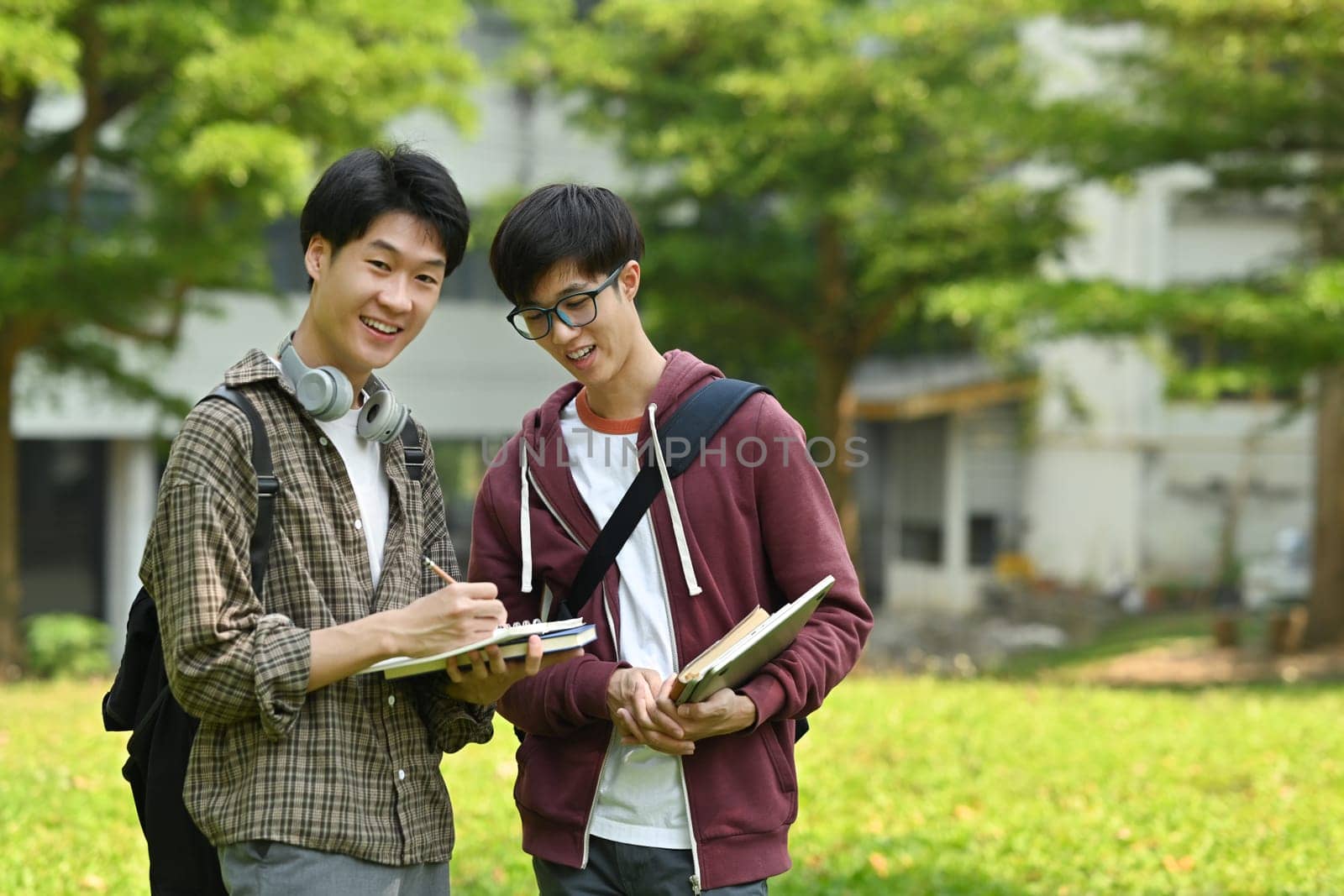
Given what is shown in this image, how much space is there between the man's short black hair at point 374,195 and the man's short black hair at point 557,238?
138mm

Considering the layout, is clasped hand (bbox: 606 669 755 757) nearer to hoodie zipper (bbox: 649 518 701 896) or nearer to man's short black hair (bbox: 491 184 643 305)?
hoodie zipper (bbox: 649 518 701 896)

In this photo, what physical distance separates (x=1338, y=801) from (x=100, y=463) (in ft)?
45.2

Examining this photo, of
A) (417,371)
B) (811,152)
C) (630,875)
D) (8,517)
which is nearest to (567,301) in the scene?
(630,875)

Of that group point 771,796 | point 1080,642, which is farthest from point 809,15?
point 771,796

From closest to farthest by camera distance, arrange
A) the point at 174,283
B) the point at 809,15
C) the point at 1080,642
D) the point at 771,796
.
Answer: the point at 771,796 → the point at 174,283 → the point at 809,15 → the point at 1080,642

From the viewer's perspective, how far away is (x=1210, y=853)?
517cm

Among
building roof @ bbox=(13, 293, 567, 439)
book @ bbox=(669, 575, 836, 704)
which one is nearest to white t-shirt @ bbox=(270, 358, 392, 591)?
book @ bbox=(669, 575, 836, 704)

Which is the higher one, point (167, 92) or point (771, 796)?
point (167, 92)

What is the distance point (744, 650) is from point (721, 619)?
0.85 ft

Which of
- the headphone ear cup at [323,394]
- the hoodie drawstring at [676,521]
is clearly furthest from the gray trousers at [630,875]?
the headphone ear cup at [323,394]

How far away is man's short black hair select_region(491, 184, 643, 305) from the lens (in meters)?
2.47

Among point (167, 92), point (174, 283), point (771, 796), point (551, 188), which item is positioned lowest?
point (771, 796)

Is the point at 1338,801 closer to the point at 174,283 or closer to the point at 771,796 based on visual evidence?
the point at 771,796

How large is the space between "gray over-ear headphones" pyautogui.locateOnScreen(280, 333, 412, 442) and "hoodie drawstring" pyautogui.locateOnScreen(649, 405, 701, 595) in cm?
44
